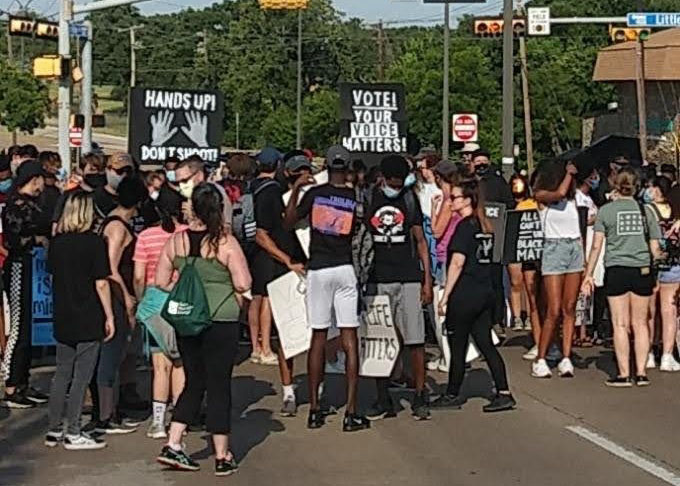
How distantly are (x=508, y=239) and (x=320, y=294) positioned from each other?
3.79 meters

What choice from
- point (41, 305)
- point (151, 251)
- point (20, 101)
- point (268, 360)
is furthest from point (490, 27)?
point (20, 101)

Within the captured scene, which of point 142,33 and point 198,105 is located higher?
point 142,33

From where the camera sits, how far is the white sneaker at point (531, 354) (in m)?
14.3

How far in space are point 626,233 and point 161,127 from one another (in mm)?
5187

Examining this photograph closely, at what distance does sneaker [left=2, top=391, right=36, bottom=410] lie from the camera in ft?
38.5

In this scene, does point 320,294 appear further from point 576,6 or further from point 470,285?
point 576,6

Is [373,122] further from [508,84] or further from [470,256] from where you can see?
[508,84]

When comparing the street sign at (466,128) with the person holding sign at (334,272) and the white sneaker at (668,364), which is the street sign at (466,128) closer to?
the white sneaker at (668,364)

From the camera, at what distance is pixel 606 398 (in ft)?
39.7

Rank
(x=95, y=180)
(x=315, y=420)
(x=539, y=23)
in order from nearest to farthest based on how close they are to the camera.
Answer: (x=315, y=420)
(x=95, y=180)
(x=539, y=23)

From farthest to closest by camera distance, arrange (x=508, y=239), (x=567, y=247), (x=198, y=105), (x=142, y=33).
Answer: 1. (x=142, y=33)
2. (x=198, y=105)
3. (x=508, y=239)
4. (x=567, y=247)

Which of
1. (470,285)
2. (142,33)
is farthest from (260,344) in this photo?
(142,33)

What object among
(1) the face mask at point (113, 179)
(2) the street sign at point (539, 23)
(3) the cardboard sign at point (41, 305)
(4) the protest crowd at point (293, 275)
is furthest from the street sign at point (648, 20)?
(1) the face mask at point (113, 179)

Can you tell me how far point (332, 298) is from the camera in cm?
1054
